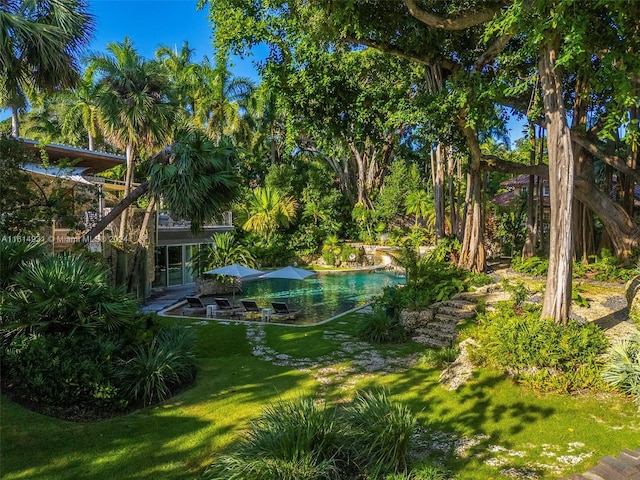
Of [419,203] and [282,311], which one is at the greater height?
[419,203]

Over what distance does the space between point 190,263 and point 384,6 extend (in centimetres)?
1810

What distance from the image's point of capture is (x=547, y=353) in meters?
7.09

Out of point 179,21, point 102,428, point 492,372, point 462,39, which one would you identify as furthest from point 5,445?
point 462,39

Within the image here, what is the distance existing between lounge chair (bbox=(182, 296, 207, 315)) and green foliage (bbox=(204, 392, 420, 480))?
11606 millimetres

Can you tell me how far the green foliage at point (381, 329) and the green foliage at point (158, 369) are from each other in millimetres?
4592

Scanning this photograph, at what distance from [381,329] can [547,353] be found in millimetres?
4724

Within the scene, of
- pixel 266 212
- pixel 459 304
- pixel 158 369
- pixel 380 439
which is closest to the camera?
pixel 380 439

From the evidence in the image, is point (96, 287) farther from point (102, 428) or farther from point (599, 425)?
point (599, 425)

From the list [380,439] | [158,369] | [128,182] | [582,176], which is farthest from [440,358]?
[128,182]

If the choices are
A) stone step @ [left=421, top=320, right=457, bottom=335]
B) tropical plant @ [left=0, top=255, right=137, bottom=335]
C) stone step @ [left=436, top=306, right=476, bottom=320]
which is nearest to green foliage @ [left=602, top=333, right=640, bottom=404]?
stone step @ [left=421, top=320, right=457, bottom=335]

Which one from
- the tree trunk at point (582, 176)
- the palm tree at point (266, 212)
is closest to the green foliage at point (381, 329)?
the tree trunk at point (582, 176)

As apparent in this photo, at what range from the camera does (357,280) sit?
24672 millimetres

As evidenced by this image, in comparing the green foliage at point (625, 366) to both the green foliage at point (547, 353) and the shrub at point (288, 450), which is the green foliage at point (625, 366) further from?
the shrub at point (288, 450)

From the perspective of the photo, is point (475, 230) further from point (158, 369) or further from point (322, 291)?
point (158, 369)
